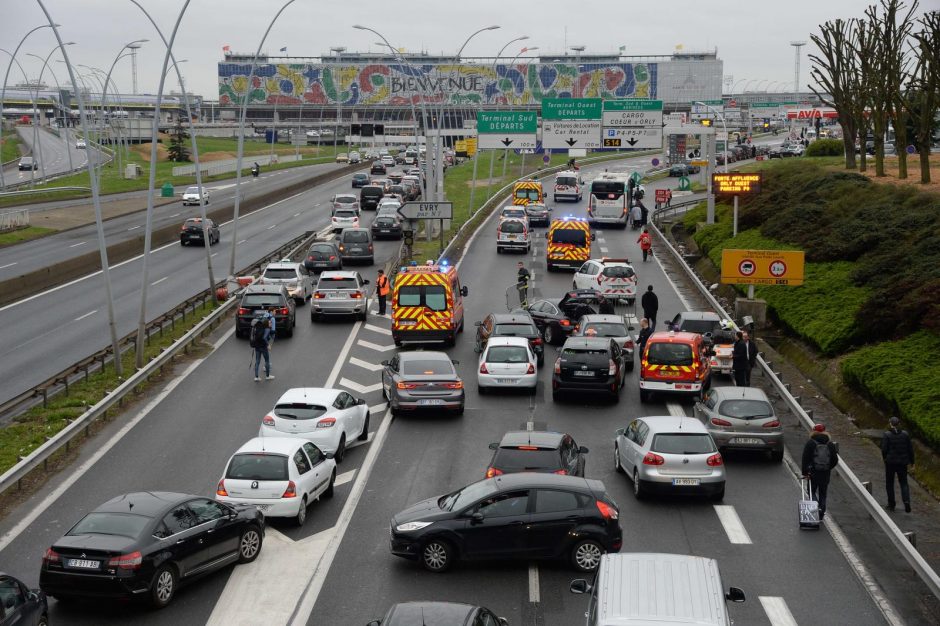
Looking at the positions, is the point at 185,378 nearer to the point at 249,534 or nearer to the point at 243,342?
the point at 243,342

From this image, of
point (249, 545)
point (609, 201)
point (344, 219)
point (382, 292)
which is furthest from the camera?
point (609, 201)

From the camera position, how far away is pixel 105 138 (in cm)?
18800

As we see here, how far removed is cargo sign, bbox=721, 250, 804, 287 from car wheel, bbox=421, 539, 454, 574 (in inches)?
891

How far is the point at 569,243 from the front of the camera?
51.1 meters

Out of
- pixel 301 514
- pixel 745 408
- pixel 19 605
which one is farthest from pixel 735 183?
pixel 19 605

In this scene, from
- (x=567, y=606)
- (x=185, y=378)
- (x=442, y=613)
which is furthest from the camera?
(x=185, y=378)

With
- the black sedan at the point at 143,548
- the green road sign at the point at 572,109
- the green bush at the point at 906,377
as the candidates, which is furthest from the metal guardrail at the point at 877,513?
the green road sign at the point at 572,109

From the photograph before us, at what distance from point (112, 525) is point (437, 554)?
4454 mm

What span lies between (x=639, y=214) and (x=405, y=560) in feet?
170

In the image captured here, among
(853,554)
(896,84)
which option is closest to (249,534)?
(853,554)

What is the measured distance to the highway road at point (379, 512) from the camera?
50.4 ft

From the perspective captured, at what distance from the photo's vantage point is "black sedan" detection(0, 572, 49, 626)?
12703 millimetres

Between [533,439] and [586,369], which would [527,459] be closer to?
[533,439]

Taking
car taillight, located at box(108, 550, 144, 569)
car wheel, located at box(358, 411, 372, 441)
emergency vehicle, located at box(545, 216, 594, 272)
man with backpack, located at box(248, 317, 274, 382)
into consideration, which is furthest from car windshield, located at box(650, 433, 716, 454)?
emergency vehicle, located at box(545, 216, 594, 272)
